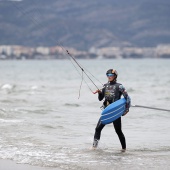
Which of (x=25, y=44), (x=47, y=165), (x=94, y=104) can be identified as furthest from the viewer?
(x=25, y=44)

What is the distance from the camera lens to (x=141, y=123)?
597 inches

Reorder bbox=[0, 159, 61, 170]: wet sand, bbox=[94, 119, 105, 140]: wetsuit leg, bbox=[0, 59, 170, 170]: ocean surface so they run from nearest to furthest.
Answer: bbox=[0, 159, 61, 170]: wet sand, bbox=[0, 59, 170, 170]: ocean surface, bbox=[94, 119, 105, 140]: wetsuit leg

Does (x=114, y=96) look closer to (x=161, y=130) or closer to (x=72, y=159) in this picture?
(x=72, y=159)

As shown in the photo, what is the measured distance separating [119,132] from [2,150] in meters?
2.22

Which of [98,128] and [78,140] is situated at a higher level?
[98,128]

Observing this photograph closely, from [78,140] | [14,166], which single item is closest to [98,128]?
[78,140]

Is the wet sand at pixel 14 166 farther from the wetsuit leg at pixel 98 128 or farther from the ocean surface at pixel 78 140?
the wetsuit leg at pixel 98 128

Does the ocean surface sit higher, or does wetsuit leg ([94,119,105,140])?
wetsuit leg ([94,119,105,140])

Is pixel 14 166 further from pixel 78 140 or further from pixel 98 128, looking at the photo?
pixel 78 140

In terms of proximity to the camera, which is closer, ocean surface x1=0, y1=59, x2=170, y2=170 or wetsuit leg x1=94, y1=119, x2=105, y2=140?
ocean surface x1=0, y1=59, x2=170, y2=170

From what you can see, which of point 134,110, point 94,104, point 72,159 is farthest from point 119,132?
point 94,104

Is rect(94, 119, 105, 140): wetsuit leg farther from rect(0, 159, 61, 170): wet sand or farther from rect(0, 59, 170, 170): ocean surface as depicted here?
rect(0, 159, 61, 170): wet sand

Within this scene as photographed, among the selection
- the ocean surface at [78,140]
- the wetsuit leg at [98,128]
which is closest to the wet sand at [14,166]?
the ocean surface at [78,140]

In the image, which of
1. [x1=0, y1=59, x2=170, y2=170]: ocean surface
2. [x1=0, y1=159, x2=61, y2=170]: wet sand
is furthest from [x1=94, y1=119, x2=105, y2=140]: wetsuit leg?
[x1=0, y1=159, x2=61, y2=170]: wet sand
